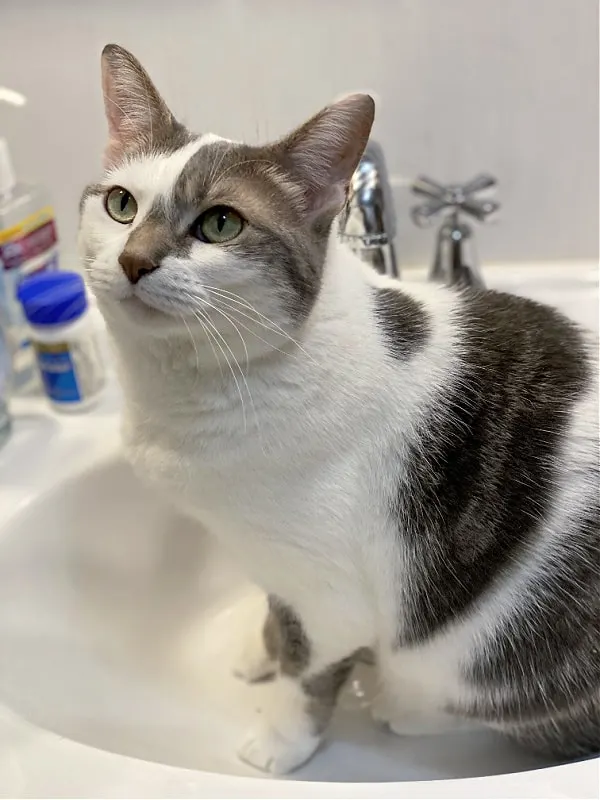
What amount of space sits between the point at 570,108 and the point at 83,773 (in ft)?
3.09

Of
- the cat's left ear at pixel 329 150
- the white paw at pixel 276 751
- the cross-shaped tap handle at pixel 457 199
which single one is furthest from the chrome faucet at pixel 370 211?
the white paw at pixel 276 751

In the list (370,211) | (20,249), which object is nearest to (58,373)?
(20,249)

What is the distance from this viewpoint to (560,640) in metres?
0.67

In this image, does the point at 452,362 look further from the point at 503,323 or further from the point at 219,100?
the point at 219,100

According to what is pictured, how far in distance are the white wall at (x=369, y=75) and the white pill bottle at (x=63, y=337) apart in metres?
0.27

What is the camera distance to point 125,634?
0.84 meters

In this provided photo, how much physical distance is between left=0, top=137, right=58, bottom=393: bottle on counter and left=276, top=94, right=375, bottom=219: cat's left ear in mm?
465

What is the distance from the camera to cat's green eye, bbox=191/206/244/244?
0.55m

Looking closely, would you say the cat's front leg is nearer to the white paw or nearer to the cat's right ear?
the white paw

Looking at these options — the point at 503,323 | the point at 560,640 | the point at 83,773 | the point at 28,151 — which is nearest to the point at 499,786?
the point at 560,640

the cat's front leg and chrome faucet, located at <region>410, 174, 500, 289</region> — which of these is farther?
chrome faucet, located at <region>410, 174, 500, 289</region>

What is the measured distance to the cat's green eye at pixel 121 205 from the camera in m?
0.59

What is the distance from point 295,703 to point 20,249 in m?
0.63

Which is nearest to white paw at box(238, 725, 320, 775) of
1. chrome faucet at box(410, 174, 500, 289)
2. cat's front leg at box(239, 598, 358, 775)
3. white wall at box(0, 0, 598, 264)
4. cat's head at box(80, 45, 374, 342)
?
cat's front leg at box(239, 598, 358, 775)
